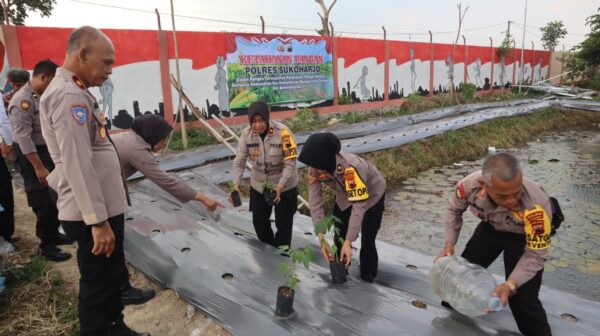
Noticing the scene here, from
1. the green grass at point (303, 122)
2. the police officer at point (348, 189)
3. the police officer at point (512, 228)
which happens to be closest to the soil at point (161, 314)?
the police officer at point (348, 189)

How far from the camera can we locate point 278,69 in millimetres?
9672

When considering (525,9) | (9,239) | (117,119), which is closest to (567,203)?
(9,239)

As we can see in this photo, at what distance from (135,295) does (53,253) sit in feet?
3.20

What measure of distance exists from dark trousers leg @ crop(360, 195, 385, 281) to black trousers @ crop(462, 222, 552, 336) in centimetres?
62

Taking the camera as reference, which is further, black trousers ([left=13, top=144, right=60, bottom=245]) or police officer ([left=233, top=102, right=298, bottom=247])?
police officer ([left=233, top=102, right=298, bottom=247])

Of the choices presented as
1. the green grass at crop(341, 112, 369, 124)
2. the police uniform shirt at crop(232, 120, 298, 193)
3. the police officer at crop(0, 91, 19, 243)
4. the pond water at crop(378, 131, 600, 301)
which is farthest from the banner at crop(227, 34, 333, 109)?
the police uniform shirt at crop(232, 120, 298, 193)

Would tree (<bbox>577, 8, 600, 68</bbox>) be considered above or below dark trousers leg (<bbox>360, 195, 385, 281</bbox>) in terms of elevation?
above

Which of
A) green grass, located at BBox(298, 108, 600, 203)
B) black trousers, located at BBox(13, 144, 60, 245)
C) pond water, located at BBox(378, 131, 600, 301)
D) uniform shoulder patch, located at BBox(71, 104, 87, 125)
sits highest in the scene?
uniform shoulder patch, located at BBox(71, 104, 87, 125)

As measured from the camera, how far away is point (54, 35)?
254 inches

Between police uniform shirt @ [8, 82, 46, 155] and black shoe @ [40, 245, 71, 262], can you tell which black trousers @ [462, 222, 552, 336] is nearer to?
black shoe @ [40, 245, 71, 262]

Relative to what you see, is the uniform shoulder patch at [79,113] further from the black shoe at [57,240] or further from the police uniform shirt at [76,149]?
the black shoe at [57,240]

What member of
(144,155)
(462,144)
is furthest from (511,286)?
(462,144)

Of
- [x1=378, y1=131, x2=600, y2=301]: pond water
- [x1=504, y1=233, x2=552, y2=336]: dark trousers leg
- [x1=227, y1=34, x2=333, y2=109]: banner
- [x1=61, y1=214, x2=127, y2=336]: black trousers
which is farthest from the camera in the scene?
[x1=227, y1=34, x2=333, y2=109]: banner

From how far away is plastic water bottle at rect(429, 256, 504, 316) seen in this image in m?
2.05
